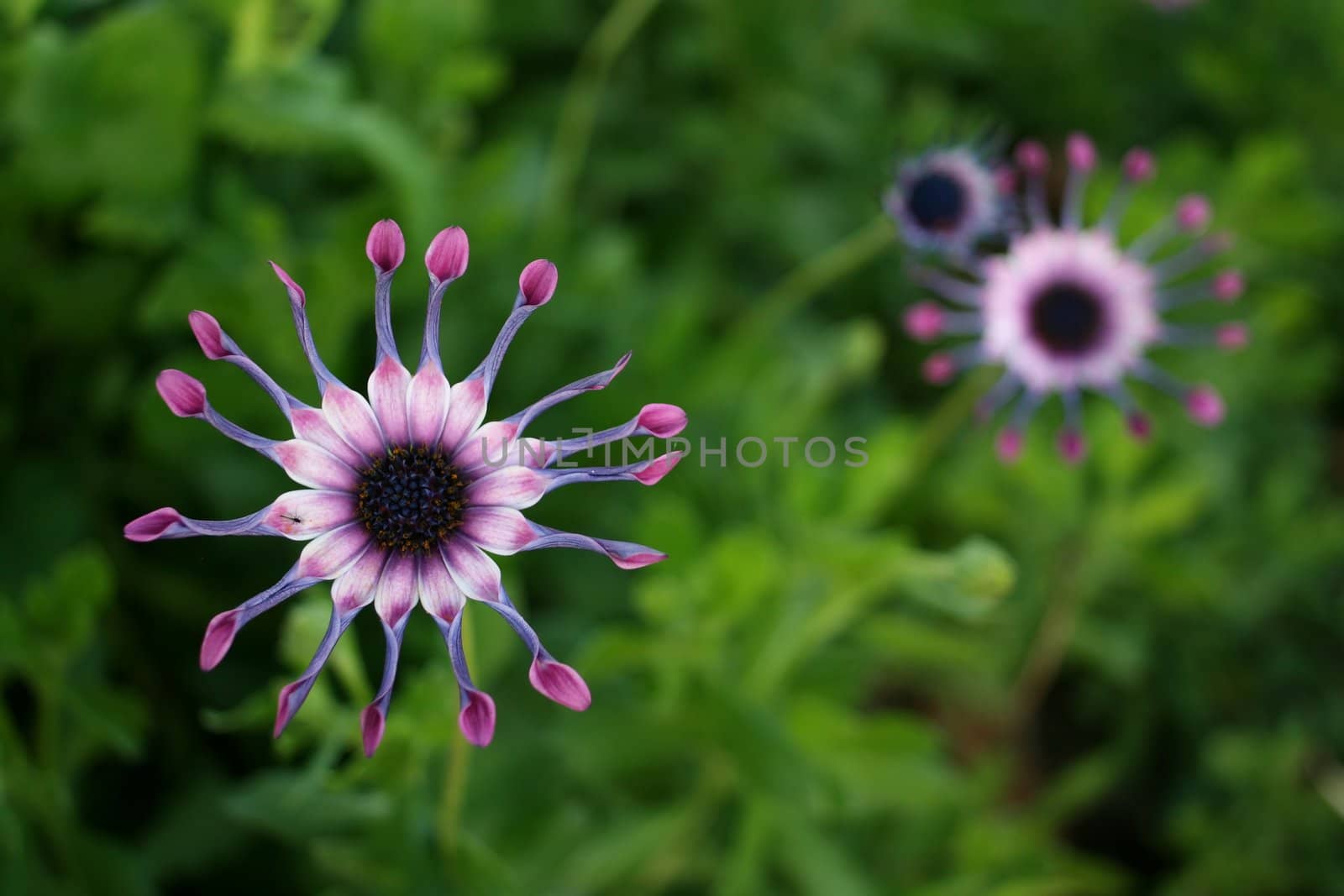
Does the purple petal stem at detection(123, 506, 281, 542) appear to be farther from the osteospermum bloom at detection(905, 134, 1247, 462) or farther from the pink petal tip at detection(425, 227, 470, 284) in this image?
the osteospermum bloom at detection(905, 134, 1247, 462)

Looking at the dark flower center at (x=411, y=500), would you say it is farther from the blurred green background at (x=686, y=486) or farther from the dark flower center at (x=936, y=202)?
the dark flower center at (x=936, y=202)

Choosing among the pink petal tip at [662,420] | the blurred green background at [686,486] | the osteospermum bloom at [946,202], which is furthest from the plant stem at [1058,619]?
the pink petal tip at [662,420]

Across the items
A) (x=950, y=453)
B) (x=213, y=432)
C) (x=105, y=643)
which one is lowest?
(x=105, y=643)

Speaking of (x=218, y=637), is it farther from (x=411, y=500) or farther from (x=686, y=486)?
(x=686, y=486)

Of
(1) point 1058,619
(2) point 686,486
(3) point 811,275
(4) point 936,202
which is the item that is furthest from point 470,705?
(1) point 1058,619

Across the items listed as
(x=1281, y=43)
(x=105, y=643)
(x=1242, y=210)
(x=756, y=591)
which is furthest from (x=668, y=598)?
(x=1281, y=43)

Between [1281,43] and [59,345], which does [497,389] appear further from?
[1281,43]

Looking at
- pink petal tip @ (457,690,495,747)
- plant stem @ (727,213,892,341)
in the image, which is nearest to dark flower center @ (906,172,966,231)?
plant stem @ (727,213,892,341)
